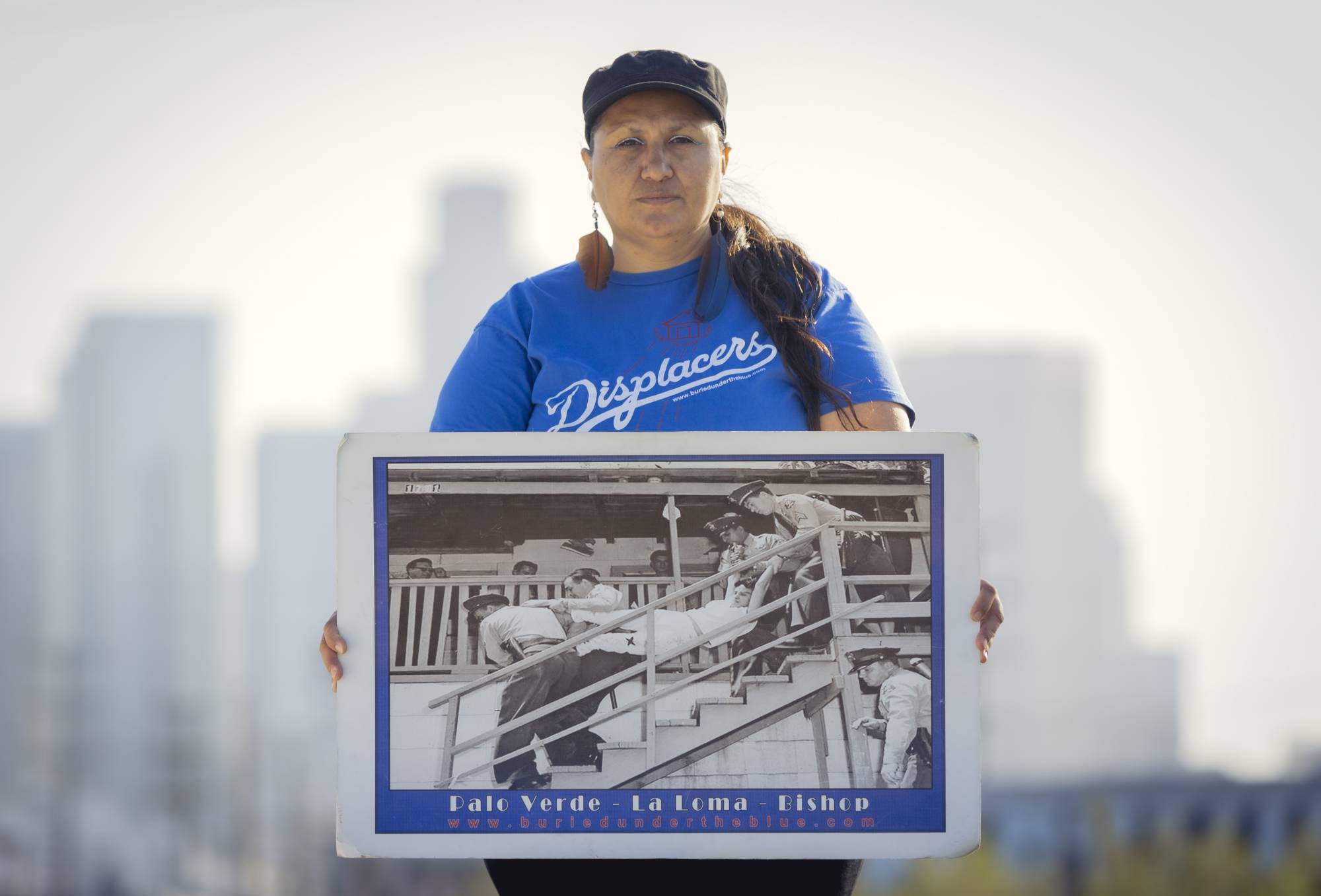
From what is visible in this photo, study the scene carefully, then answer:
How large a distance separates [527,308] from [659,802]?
0.89 metres

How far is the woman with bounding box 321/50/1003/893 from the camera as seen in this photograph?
2.44 meters

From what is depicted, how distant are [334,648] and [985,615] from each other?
956 millimetres

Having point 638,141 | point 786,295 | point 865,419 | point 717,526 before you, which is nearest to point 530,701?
point 717,526

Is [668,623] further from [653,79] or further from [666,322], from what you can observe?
[653,79]

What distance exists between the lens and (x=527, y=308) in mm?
2578

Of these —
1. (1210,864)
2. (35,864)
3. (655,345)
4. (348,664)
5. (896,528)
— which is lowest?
(35,864)

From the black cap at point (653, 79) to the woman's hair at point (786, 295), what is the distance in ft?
0.76

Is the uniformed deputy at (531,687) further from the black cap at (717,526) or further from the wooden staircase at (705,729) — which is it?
the black cap at (717,526)

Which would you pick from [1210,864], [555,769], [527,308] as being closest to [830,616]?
[555,769]

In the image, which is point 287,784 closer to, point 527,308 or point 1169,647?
point 1169,647

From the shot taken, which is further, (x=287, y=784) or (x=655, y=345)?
(x=287, y=784)

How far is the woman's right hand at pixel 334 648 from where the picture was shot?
2.17 metres

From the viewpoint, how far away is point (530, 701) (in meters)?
2.16

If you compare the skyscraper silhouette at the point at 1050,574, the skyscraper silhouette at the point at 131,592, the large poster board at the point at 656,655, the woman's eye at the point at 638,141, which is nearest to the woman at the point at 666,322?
the woman's eye at the point at 638,141
